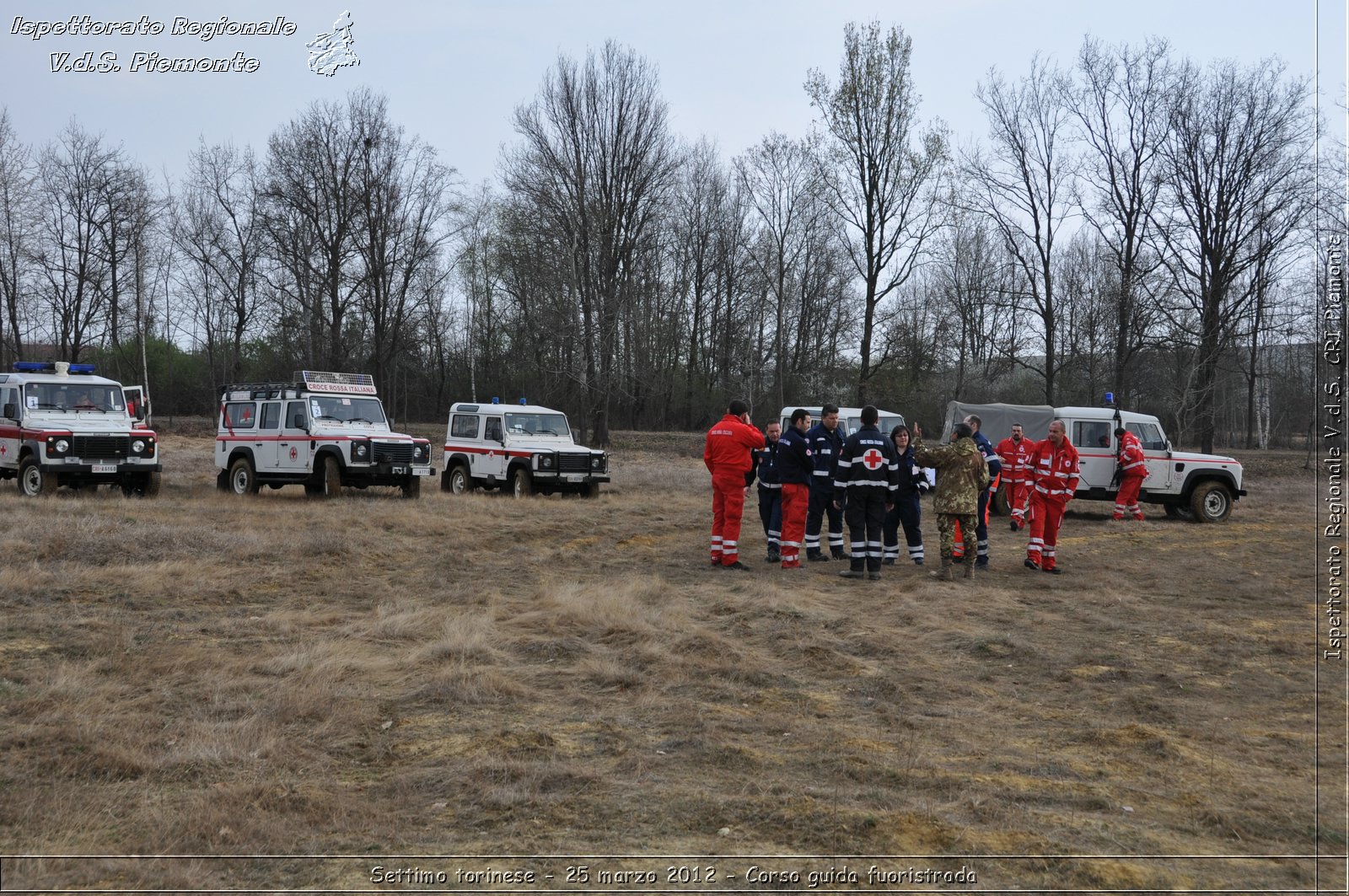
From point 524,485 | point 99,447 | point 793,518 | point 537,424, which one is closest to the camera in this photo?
point 793,518

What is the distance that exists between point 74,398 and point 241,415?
2895mm

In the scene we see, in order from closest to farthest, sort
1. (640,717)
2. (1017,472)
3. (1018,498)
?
(640,717) < (1017,472) < (1018,498)

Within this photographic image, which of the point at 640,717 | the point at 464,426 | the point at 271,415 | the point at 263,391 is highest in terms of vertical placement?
the point at 263,391

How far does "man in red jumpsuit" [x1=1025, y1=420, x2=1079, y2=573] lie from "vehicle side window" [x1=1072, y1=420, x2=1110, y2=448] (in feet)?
23.3

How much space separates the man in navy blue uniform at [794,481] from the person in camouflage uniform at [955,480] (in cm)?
130

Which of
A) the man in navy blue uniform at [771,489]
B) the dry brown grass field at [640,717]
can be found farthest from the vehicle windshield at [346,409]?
the man in navy blue uniform at [771,489]

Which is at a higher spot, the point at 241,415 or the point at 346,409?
the point at 346,409

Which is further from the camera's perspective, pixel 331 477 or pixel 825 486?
pixel 331 477

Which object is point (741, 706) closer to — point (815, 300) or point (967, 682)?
point (967, 682)

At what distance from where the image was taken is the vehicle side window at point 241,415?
65.7 feet

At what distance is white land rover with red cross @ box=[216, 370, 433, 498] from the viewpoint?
1891cm

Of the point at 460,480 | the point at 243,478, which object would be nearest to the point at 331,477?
the point at 243,478

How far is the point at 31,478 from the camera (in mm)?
17906

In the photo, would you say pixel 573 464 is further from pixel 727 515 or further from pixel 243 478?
pixel 727 515
